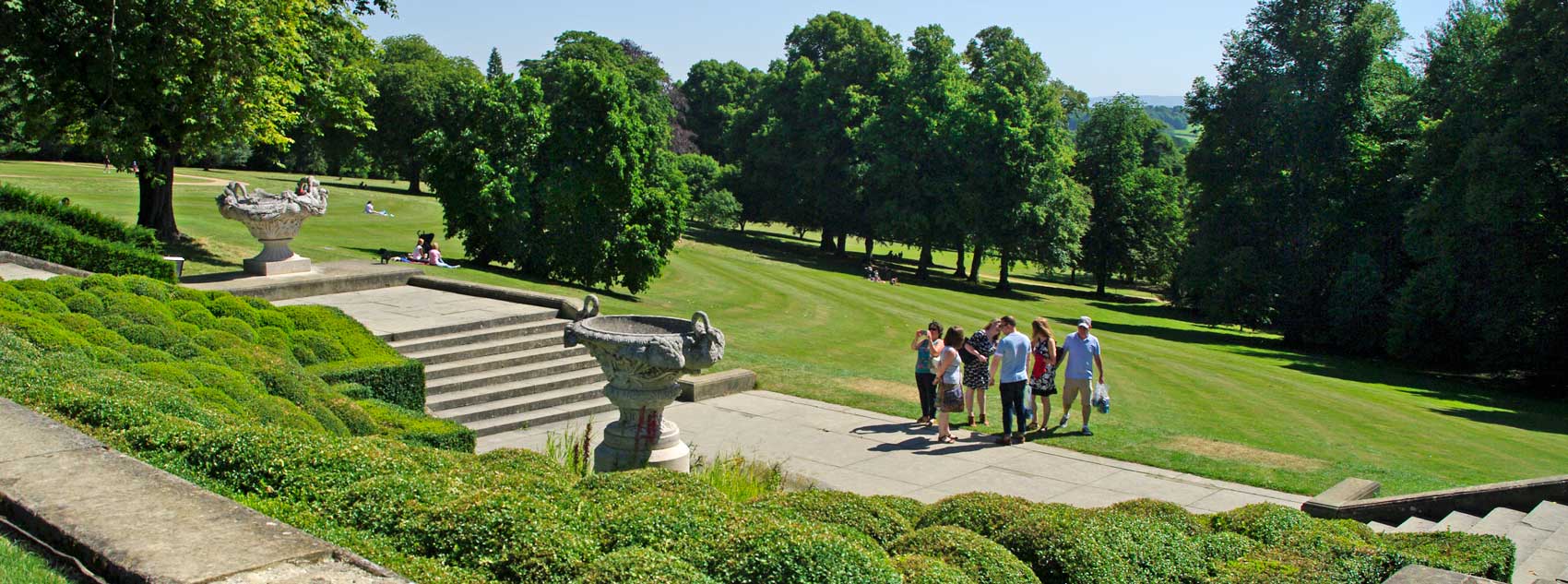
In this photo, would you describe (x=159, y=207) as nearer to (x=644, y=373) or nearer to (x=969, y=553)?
(x=644, y=373)

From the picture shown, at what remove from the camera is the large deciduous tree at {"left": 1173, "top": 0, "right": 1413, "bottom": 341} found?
40.4 m

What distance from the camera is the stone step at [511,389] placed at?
14.1 m

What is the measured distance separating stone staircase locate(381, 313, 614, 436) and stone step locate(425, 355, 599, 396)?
12mm

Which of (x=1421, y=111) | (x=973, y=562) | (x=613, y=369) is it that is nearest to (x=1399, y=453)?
(x=613, y=369)

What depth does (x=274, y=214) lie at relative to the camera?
694 inches

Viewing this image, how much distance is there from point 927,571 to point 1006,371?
30.1ft

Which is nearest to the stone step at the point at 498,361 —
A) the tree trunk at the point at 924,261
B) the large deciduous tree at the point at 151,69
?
the large deciduous tree at the point at 151,69

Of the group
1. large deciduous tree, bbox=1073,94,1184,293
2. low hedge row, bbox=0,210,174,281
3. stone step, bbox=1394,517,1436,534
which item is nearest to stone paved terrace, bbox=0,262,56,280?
low hedge row, bbox=0,210,174,281

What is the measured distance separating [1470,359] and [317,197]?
3186 centimetres

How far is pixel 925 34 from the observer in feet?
188

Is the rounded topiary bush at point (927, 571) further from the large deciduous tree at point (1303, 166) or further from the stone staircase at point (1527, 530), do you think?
the large deciduous tree at point (1303, 166)

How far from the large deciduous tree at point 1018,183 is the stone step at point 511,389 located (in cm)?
3630

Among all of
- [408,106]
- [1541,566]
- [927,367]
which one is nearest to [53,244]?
[927,367]

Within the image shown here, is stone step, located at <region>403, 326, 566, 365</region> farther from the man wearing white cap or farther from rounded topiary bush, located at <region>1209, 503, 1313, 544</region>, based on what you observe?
rounded topiary bush, located at <region>1209, 503, 1313, 544</region>
